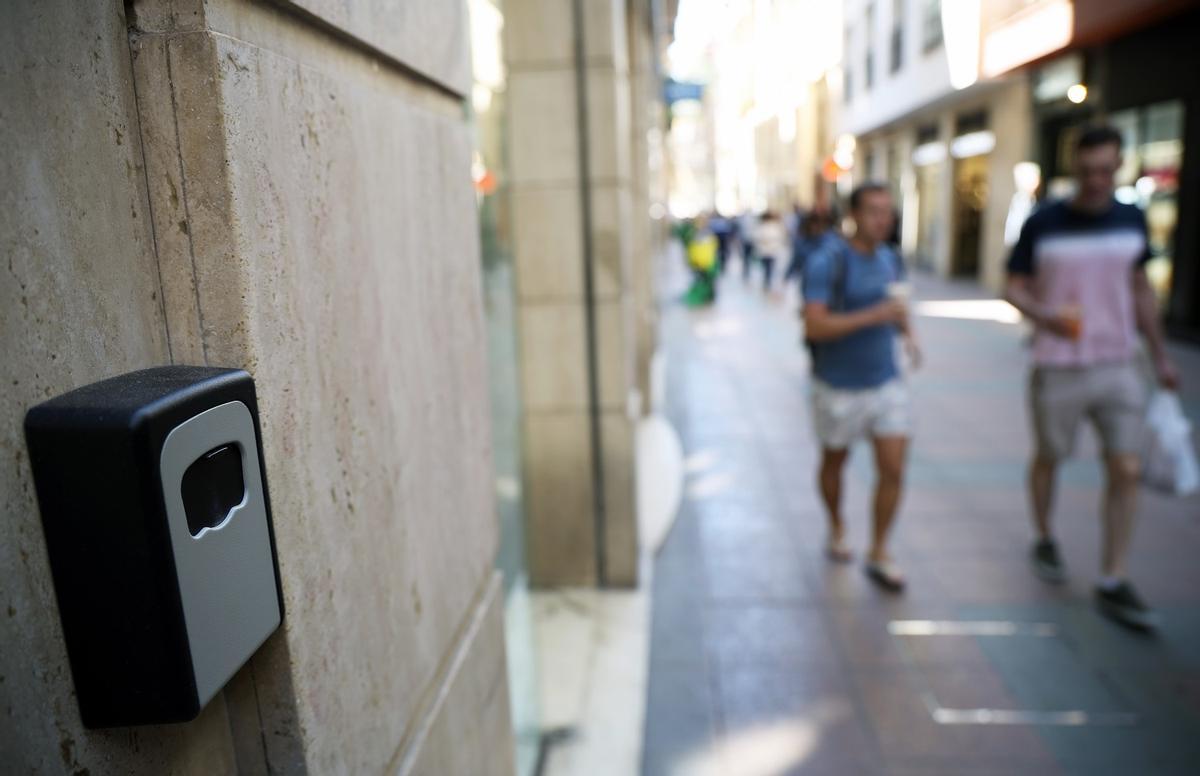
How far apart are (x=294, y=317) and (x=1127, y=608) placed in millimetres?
4536

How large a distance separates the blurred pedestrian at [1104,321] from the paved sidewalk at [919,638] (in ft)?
1.62

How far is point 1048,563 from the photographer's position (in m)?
4.84

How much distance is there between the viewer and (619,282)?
439 centimetres

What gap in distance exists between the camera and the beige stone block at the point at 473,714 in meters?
1.28

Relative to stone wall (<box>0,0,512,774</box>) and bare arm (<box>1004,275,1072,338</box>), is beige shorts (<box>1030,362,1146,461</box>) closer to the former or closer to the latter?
bare arm (<box>1004,275,1072,338</box>)

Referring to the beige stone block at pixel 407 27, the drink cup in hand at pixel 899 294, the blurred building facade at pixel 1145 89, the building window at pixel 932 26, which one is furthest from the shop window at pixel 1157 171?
the beige stone block at pixel 407 27

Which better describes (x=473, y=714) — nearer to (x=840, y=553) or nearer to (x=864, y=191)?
(x=864, y=191)

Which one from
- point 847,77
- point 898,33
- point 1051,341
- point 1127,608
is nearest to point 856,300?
point 1051,341

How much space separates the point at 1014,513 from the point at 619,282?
326cm

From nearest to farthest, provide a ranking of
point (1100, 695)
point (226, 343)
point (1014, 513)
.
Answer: point (226, 343), point (1100, 695), point (1014, 513)

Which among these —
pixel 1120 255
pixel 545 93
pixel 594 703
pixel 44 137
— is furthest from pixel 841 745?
pixel 44 137

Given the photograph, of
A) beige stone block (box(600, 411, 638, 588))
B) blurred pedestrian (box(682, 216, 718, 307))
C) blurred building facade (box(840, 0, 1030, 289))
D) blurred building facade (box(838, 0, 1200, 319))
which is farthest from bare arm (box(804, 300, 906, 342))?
blurred building facade (box(840, 0, 1030, 289))

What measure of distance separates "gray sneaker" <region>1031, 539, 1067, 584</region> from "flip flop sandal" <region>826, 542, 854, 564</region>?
0.98m

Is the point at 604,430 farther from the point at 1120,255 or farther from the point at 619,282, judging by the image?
the point at 1120,255
